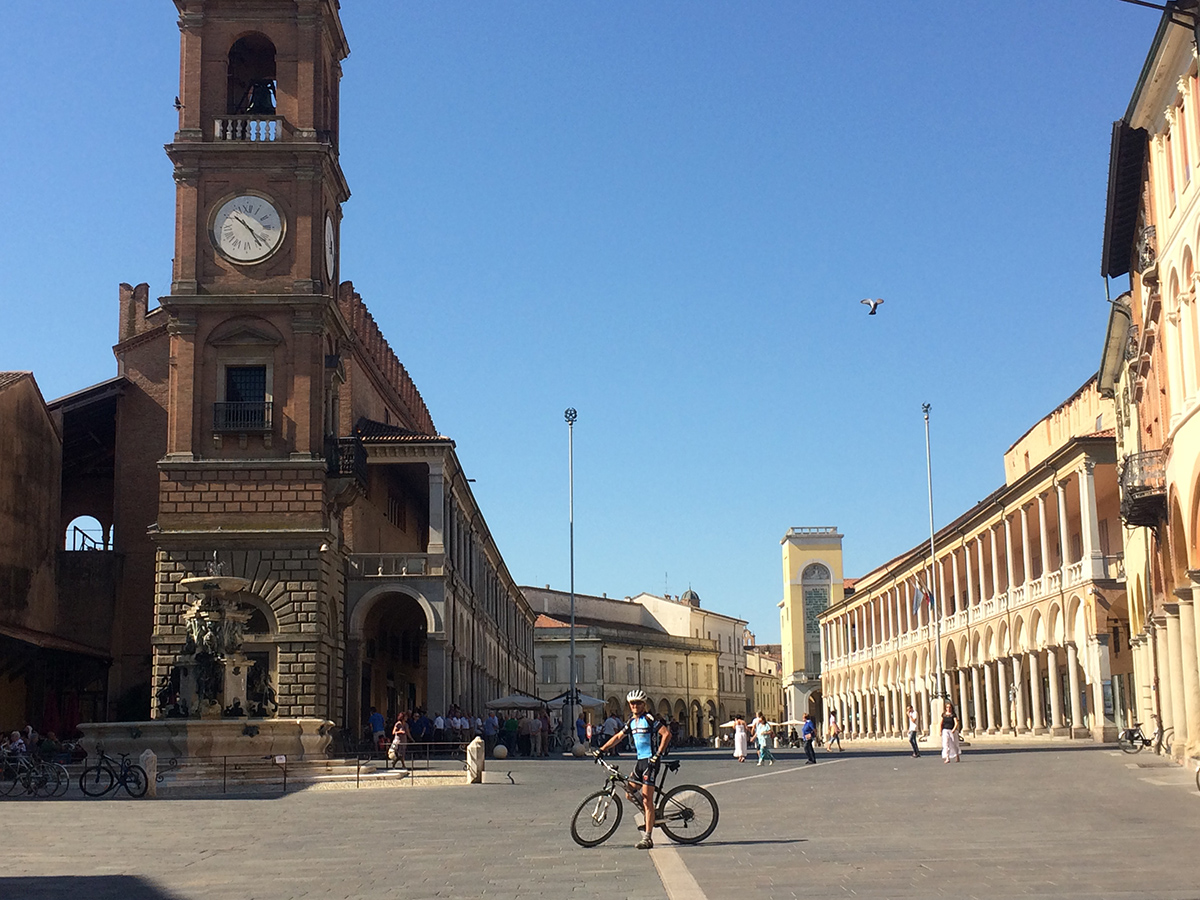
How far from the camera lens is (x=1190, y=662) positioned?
2944cm

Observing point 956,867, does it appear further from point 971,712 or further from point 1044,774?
point 971,712

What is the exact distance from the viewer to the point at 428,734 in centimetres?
4144

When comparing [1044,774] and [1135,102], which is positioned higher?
[1135,102]

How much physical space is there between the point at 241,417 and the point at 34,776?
1570cm

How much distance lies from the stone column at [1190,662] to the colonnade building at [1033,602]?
63.2ft

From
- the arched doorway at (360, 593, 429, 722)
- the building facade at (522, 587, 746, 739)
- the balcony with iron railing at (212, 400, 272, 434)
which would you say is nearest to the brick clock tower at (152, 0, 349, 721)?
the balcony with iron railing at (212, 400, 272, 434)

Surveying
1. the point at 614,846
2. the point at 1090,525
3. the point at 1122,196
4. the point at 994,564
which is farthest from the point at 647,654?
the point at 614,846

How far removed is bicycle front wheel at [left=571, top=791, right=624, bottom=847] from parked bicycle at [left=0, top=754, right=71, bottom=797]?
1449 centimetres

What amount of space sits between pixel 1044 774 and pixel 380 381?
3434 cm

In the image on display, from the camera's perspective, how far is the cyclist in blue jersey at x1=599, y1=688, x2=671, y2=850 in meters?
14.8

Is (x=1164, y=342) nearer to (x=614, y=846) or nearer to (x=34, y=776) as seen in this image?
(x=614, y=846)

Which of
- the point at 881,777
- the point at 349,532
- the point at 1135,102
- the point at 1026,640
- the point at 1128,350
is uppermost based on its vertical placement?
the point at 1135,102

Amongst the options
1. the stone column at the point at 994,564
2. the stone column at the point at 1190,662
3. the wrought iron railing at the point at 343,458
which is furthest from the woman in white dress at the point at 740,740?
the stone column at the point at 994,564

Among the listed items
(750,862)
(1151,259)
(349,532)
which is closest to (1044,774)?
(1151,259)
